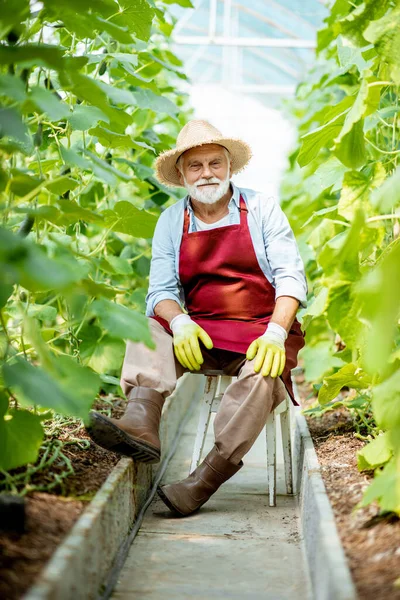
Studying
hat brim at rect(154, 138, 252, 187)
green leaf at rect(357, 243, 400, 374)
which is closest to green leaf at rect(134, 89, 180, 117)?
hat brim at rect(154, 138, 252, 187)

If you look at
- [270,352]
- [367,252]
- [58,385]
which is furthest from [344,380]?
[58,385]

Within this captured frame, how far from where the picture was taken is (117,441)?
2.09m

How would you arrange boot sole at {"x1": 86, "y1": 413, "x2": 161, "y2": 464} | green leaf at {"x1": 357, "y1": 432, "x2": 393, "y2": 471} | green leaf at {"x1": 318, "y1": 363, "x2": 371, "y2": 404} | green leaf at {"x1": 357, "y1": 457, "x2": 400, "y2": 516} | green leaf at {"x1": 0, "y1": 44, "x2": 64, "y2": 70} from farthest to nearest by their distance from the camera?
green leaf at {"x1": 318, "y1": 363, "x2": 371, "y2": 404}
boot sole at {"x1": 86, "y1": 413, "x2": 161, "y2": 464}
green leaf at {"x1": 357, "y1": 432, "x2": 393, "y2": 471}
green leaf at {"x1": 357, "y1": 457, "x2": 400, "y2": 516}
green leaf at {"x1": 0, "y1": 44, "x2": 64, "y2": 70}

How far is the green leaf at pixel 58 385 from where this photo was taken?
1368 mm

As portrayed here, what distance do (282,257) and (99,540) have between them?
3.68 feet

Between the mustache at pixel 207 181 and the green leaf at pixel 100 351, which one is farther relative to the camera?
the green leaf at pixel 100 351

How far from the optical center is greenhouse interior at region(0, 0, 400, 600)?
4.81 ft

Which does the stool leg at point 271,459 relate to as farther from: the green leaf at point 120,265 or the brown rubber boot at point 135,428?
the green leaf at point 120,265

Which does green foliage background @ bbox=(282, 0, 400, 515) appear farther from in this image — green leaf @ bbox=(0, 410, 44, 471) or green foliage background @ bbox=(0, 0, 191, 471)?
green leaf @ bbox=(0, 410, 44, 471)

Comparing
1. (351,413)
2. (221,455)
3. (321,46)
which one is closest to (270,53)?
(321,46)

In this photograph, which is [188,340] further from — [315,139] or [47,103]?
[47,103]

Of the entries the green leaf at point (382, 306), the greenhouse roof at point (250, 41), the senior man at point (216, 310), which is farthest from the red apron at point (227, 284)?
the greenhouse roof at point (250, 41)

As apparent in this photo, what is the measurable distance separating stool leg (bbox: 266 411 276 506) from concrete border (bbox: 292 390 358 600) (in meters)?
0.08

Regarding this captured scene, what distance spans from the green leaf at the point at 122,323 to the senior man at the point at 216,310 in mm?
489
